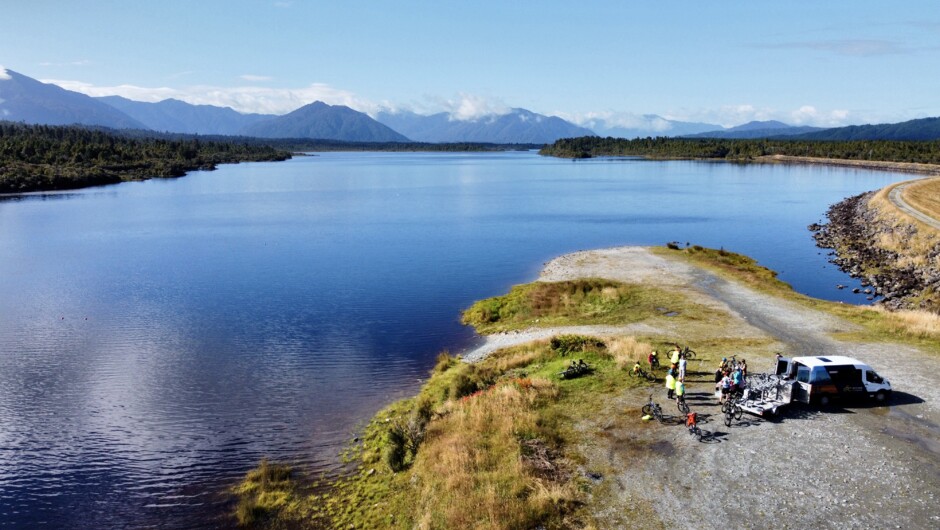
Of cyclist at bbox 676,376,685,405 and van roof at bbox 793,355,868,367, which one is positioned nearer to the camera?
cyclist at bbox 676,376,685,405

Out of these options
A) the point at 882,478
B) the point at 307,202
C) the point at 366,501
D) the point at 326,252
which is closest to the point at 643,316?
the point at 882,478

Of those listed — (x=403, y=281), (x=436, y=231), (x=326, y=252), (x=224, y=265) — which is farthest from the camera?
(x=436, y=231)

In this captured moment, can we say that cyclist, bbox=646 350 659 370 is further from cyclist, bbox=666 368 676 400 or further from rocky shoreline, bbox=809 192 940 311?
rocky shoreline, bbox=809 192 940 311

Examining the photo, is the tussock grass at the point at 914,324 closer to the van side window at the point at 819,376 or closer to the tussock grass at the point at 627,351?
the van side window at the point at 819,376

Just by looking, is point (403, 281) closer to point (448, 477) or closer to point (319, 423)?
point (319, 423)

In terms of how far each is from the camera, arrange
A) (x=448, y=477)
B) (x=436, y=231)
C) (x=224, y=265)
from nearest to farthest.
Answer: (x=448, y=477) < (x=224, y=265) < (x=436, y=231)

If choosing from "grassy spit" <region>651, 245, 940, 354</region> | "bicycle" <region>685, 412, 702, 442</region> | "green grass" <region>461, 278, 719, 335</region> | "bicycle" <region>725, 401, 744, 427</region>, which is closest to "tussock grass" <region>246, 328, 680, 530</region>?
"bicycle" <region>685, 412, 702, 442</region>

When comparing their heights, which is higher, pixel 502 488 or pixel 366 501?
pixel 502 488
